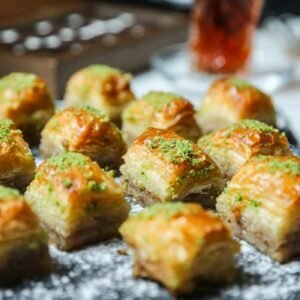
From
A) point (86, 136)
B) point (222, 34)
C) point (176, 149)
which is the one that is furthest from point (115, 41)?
point (176, 149)

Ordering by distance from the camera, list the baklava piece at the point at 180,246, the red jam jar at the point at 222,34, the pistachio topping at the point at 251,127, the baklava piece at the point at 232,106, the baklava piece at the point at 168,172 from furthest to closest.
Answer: the red jam jar at the point at 222,34
the baklava piece at the point at 232,106
the pistachio topping at the point at 251,127
the baklava piece at the point at 168,172
the baklava piece at the point at 180,246

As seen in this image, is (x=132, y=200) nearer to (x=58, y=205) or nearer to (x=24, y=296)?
(x=58, y=205)

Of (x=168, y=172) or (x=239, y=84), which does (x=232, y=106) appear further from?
(x=168, y=172)

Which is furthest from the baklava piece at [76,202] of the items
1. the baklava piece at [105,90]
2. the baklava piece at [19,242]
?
the baklava piece at [105,90]

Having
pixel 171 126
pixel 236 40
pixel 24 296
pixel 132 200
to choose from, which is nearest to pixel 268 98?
pixel 171 126

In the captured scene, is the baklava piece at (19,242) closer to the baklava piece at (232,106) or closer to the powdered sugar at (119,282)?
the powdered sugar at (119,282)
